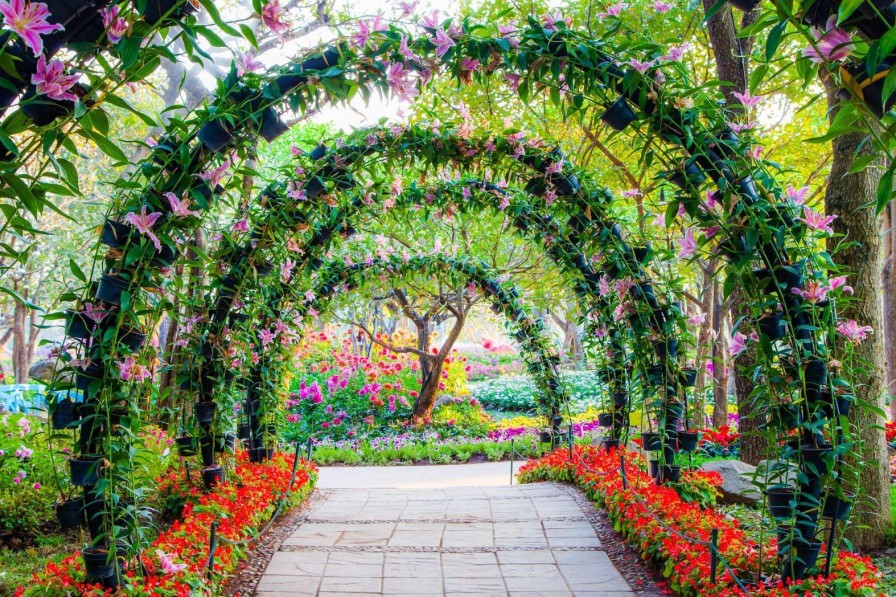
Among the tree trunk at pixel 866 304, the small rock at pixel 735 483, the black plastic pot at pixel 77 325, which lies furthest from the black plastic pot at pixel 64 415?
the small rock at pixel 735 483

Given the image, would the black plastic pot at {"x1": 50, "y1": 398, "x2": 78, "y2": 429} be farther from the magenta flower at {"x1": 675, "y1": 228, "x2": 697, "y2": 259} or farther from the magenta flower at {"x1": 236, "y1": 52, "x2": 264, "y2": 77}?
the magenta flower at {"x1": 675, "y1": 228, "x2": 697, "y2": 259}

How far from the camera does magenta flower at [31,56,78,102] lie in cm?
129

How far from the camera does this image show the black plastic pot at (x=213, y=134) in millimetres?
2475

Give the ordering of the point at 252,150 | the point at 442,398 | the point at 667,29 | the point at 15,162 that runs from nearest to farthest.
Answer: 1. the point at 15,162
2. the point at 252,150
3. the point at 667,29
4. the point at 442,398

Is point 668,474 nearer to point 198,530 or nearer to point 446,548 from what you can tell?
point 446,548

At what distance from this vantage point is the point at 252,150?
2.74 metres

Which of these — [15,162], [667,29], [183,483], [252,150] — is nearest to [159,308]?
[252,150]

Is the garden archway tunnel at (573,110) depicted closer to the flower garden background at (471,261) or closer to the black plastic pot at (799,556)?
the flower garden background at (471,261)

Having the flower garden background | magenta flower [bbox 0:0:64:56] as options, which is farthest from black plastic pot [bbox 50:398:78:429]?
magenta flower [bbox 0:0:64:56]

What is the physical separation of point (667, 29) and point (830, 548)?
16.6 feet

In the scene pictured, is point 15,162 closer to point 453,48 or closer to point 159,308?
point 159,308

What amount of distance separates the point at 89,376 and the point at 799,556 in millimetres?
2708

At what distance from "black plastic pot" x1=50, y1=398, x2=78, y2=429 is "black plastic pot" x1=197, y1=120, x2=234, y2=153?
107cm

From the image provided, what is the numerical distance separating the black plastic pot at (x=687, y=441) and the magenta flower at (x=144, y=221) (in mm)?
2993
